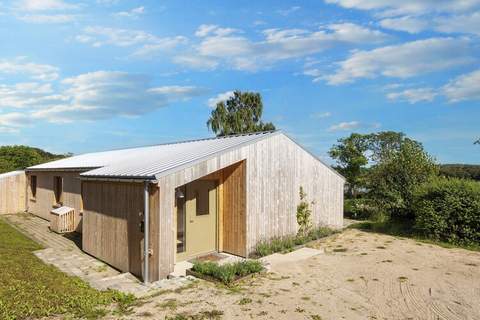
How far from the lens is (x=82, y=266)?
32.3ft

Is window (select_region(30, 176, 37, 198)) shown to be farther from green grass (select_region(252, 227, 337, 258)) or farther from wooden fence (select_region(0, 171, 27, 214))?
green grass (select_region(252, 227, 337, 258))

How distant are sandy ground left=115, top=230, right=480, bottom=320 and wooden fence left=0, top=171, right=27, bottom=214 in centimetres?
1884

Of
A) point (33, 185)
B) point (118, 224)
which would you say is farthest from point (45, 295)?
point (33, 185)

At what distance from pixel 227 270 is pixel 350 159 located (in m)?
22.8

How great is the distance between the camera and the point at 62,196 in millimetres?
17281

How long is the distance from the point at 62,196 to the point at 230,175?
10.7 metres

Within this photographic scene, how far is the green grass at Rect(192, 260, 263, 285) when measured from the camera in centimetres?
790

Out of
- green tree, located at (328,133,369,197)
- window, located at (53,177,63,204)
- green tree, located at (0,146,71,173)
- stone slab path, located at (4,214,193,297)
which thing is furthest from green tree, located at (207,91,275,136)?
stone slab path, located at (4,214,193,297)

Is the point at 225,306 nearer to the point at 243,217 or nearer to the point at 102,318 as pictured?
the point at 102,318

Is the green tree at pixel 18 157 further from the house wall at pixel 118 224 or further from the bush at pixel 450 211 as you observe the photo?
the bush at pixel 450 211

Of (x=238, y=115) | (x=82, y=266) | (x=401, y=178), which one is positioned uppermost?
(x=238, y=115)

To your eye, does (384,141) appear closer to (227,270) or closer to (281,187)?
(281,187)

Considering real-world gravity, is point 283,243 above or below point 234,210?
below

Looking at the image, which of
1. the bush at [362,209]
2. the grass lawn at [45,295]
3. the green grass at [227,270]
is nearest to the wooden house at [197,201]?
the green grass at [227,270]
